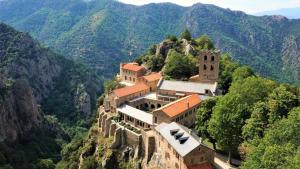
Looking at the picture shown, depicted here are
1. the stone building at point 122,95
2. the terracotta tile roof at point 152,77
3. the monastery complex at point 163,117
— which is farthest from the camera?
the terracotta tile roof at point 152,77

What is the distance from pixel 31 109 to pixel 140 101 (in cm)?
9345

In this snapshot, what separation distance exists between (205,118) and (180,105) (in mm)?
8381

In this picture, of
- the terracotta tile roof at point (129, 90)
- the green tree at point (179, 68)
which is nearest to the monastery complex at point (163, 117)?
the terracotta tile roof at point (129, 90)

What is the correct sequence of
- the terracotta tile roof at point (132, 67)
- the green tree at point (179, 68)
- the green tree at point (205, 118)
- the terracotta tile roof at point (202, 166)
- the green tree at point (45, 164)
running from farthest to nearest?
1. the green tree at point (45, 164)
2. the terracotta tile roof at point (132, 67)
3. the green tree at point (179, 68)
4. the green tree at point (205, 118)
5. the terracotta tile roof at point (202, 166)

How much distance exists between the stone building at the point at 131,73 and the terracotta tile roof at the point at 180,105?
28449mm

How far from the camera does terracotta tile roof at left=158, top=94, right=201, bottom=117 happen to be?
78.8 m

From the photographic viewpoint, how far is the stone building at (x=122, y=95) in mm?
93562

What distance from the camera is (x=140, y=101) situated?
314 feet

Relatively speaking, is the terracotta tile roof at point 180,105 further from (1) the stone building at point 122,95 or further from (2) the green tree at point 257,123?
(2) the green tree at point 257,123

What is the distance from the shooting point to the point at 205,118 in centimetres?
7531

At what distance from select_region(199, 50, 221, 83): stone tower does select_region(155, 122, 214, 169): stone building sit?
3360cm

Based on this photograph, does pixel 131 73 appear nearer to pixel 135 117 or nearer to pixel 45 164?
pixel 135 117

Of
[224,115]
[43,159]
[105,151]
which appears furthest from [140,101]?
[43,159]

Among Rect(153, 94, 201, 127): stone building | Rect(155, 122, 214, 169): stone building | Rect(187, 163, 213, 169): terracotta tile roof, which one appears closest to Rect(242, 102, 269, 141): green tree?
Rect(155, 122, 214, 169): stone building
